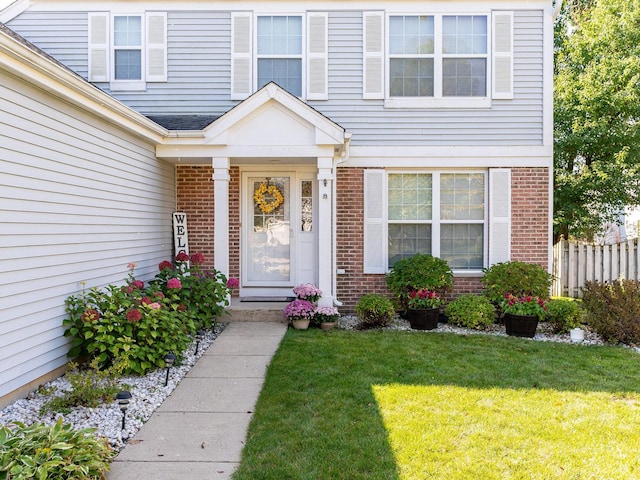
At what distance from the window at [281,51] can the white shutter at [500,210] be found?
363cm

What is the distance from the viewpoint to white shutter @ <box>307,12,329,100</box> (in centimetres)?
784

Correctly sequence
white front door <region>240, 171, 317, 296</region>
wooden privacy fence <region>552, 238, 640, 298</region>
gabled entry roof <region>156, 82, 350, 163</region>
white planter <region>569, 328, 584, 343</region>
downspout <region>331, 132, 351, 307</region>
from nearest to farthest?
white planter <region>569, 328, 584, 343</region>
gabled entry roof <region>156, 82, 350, 163</region>
downspout <region>331, 132, 351, 307</region>
white front door <region>240, 171, 317, 296</region>
wooden privacy fence <region>552, 238, 640, 298</region>

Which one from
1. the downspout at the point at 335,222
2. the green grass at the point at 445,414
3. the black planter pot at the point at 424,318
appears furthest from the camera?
the downspout at the point at 335,222

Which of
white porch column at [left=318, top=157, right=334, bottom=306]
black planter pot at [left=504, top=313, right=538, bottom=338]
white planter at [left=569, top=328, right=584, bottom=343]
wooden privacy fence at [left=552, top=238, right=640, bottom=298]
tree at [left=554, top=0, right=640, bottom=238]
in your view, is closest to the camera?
white planter at [left=569, top=328, right=584, bottom=343]

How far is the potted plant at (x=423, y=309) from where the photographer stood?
6.92 m

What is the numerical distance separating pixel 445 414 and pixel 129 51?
756 centimetres

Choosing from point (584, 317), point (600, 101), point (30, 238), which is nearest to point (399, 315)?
point (584, 317)

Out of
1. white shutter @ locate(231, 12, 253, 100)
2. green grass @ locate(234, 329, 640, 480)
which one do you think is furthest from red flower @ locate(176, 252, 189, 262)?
white shutter @ locate(231, 12, 253, 100)

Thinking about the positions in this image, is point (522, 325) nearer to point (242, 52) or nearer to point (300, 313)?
point (300, 313)

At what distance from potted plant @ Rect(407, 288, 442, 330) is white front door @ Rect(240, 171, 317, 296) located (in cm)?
194

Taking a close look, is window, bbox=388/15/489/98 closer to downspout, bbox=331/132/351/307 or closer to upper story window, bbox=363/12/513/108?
upper story window, bbox=363/12/513/108

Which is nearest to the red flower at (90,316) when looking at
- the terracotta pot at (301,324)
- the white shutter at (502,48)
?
the terracotta pot at (301,324)

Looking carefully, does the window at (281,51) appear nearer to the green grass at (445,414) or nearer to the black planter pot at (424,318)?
the black planter pot at (424,318)

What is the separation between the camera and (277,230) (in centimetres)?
827
